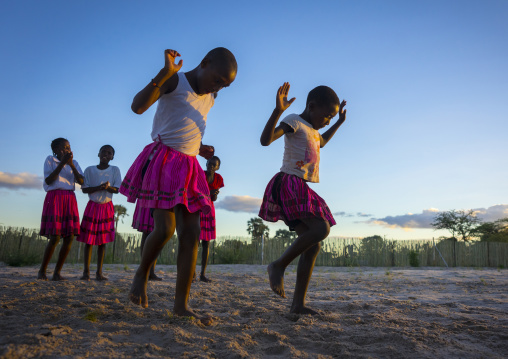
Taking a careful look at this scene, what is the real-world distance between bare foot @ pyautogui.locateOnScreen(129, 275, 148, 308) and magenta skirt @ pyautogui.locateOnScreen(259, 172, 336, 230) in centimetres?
119

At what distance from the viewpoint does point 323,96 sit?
353cm

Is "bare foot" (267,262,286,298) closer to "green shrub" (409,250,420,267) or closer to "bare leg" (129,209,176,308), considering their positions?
"bare leg" (129,209,176,308)

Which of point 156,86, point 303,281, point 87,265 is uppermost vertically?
point 156,86

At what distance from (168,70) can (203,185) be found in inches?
34.8

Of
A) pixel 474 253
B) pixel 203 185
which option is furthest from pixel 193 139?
pixel 474 253

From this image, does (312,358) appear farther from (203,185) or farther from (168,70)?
(168,70)

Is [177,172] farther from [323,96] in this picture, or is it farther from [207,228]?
[207,228]

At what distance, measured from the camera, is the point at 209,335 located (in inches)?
90.0

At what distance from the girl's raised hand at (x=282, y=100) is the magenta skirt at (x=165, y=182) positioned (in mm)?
860

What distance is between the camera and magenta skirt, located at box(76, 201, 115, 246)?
572 centimetres

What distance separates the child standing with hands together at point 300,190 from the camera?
3.12 meters

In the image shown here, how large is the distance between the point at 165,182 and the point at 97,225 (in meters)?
3.67

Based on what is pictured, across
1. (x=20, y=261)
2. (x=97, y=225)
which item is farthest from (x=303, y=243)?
(x=20, y=261)

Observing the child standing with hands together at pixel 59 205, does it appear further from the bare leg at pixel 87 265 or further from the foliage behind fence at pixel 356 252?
the foliage behind fence at pixel 356 252
